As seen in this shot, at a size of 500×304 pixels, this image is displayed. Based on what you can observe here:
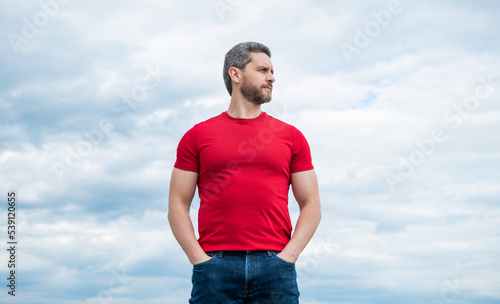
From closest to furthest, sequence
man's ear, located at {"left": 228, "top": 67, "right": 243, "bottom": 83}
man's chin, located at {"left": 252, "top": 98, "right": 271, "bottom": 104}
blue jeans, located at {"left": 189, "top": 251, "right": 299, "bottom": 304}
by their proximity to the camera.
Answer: blue jeans, located at {"left": 189, "top": 251, "right": 299, "bottom": 304} < man's chin, located at {"left": 252, "top": 98, "right": 271, "bottom": 104} < man's ear, located at {"left": 228, "top": 67, "right": 243, "bottom": 83}

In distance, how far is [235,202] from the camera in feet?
16.4

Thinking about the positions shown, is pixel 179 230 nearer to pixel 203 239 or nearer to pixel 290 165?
pixel 203 239

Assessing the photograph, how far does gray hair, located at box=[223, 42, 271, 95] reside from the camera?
5.59m

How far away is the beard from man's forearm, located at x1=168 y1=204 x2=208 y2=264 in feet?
4.51

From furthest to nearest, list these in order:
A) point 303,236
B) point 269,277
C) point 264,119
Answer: point 264,119 → point 303,236 → point 269,277

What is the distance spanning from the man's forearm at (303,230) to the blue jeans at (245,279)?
12cm

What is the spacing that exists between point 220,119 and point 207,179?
0.72 meters

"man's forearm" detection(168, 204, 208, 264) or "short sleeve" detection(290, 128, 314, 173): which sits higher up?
"short sleeve" detection(290, 128, 314, 173)

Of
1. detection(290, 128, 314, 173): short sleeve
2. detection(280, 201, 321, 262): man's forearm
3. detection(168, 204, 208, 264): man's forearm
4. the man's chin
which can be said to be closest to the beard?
the man's chin

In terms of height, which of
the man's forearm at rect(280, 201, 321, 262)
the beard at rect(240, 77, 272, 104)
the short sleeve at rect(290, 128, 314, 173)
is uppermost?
the beard at rect(240, 77, 272, 104)

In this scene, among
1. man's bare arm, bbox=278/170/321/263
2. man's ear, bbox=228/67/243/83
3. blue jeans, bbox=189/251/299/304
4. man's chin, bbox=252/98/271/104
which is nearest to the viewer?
blue jeans, bbox=189/251/299/304

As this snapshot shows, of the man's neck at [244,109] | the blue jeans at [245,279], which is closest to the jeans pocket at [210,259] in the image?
the blue jeans at [245,279]

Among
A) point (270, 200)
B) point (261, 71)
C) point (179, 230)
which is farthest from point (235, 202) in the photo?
point (261, 71)

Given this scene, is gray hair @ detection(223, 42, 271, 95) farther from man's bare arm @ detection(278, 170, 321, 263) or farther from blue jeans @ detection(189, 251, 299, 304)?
blue jeans @ detection(189, 251, 299, 304)
